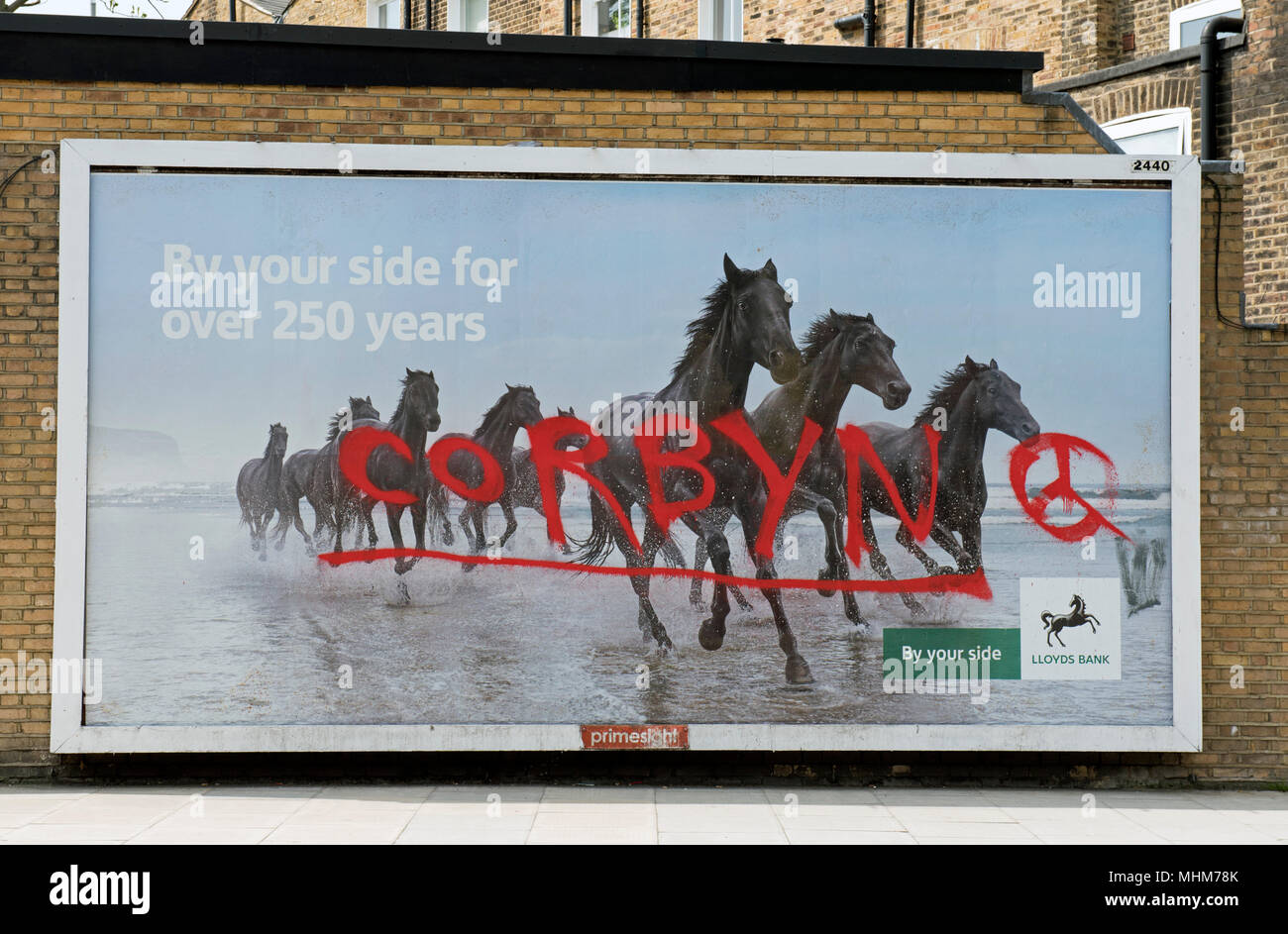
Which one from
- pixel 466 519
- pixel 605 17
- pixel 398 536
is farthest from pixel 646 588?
pixel 605 17

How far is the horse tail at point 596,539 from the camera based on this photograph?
7363 mm

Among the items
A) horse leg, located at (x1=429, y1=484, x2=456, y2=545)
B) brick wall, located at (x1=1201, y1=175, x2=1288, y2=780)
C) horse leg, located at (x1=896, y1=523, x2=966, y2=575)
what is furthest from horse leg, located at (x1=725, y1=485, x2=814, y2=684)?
brick wall, located at (x1=1201, y1=175, x2=1288, y2=780)

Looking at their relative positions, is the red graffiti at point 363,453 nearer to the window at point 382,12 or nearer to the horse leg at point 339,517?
the horse leg at point 339,517

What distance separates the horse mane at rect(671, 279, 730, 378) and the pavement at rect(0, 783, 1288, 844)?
277 centimetres

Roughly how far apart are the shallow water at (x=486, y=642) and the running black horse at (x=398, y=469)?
21cm

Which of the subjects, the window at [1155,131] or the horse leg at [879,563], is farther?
the window at [1155,131]

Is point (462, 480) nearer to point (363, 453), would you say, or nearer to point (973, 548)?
point (363, 453)

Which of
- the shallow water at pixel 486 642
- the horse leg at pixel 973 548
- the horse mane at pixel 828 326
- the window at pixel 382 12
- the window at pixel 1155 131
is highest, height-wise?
the window at pixel 382 12

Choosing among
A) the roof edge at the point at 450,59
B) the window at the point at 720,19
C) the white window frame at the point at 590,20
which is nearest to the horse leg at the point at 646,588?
the roof edge at the point at 450,59

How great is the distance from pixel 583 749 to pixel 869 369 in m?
3.06

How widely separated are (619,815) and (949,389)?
339 centimetres

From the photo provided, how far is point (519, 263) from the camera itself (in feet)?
24.2

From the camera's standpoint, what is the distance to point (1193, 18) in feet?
42.7

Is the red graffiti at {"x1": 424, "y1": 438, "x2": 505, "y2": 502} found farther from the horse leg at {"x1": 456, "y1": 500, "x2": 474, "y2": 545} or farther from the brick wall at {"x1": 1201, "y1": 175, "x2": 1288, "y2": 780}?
the brick wall at {"x1": 1201, "y1": 175, "x2": 1288, "y2": 780}
